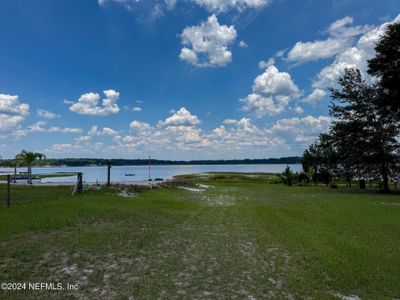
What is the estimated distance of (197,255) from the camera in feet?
27.1

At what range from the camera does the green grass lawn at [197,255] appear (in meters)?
6.03

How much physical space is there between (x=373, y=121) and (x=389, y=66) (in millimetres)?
6211

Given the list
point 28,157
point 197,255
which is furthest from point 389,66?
point 28,157

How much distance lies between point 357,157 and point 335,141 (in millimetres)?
3445

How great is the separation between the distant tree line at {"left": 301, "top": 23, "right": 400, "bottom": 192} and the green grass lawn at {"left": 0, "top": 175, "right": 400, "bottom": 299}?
60.8 ft

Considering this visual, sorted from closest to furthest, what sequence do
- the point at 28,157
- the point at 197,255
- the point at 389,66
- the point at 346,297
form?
the point at 346,297, the point at 197,255, the point at 389,66, the point at 28,157

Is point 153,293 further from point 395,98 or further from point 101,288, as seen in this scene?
point 395,98

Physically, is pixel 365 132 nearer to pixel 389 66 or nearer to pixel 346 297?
pixel 389 66

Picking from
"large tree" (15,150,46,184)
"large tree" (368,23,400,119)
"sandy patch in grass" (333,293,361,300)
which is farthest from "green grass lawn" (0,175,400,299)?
"large tree" (15,150,46,184)

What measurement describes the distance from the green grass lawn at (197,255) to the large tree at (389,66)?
56.8 ft

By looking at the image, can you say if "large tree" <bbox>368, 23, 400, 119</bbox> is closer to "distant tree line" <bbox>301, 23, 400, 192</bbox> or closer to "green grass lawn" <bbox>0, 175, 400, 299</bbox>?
"distant tree line" <bbox>301, 23, 400, 192</bbox>

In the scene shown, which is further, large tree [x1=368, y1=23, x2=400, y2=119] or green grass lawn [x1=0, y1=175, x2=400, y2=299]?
large tree [x1=368, y1=23, x2=400, y2=119]

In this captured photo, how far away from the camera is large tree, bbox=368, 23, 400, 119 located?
27078 mm

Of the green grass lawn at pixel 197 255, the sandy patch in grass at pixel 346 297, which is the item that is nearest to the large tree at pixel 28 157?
the green grass lawn at pixel 197 255
